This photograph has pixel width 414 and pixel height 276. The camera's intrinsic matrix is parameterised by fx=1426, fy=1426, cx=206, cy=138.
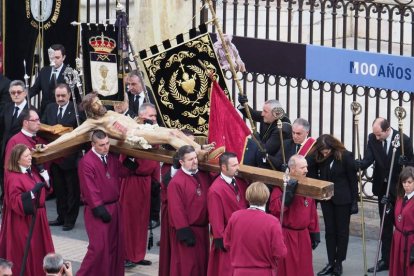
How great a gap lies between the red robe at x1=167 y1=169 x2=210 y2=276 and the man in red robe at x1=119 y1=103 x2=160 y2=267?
4.54ft

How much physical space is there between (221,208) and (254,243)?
1.15m

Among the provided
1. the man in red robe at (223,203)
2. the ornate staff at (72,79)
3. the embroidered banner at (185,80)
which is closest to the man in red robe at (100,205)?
the embroidered banner at (185,80)

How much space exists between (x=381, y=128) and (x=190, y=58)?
243 cm

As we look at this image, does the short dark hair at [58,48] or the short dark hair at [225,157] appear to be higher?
the short dark hair at [58,48]

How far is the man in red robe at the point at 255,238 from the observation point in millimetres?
14297

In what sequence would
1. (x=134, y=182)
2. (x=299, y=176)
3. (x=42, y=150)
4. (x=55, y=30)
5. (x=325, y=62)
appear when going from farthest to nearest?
(x=55, y=30) < (x=325, y=62) < (x=134, y=182) < (x=42, y=150) < (x=299, y=176)

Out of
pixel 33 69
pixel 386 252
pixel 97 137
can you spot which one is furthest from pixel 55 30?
pixel 386 252

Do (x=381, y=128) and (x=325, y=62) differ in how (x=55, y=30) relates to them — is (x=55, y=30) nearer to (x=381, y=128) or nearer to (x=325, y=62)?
(x=325, y=62)

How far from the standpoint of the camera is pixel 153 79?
17250 mm

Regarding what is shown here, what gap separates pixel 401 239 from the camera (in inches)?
623

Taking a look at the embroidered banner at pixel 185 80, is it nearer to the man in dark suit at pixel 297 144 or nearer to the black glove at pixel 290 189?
the man in dark suit at pixel 297 144

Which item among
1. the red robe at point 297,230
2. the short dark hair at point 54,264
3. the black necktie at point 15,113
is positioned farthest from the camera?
Result: the black necktie at point 15,113

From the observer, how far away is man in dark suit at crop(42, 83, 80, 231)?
18.8 m

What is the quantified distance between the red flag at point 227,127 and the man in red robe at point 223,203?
113 centimetres
